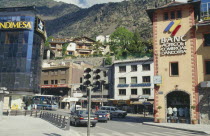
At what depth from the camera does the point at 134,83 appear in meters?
55.0

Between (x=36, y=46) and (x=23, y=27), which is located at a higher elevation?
(x=23, y=27)

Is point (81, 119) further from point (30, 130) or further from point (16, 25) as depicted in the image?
point (16, 25)

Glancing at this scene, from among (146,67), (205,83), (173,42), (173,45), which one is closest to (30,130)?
(205,83)

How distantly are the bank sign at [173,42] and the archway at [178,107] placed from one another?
5.43 metres

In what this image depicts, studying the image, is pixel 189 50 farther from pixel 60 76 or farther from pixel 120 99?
pixel 60 76

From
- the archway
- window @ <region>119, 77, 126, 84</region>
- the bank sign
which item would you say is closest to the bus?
window @ <region>119, 77, 126, 84</region>

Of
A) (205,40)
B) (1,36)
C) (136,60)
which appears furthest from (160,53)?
(1,36)

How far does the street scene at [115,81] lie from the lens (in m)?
22.4

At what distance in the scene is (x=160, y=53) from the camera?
31203 millimetres

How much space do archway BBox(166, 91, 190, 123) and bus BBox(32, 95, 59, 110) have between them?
32.4 m

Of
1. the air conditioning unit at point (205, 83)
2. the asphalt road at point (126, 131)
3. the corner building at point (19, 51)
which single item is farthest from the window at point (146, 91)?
the asphalt road at point (126, 131)

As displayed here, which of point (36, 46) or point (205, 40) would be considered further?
point (36, 46)

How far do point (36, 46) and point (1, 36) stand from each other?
968 cm

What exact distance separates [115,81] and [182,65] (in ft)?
95.4
